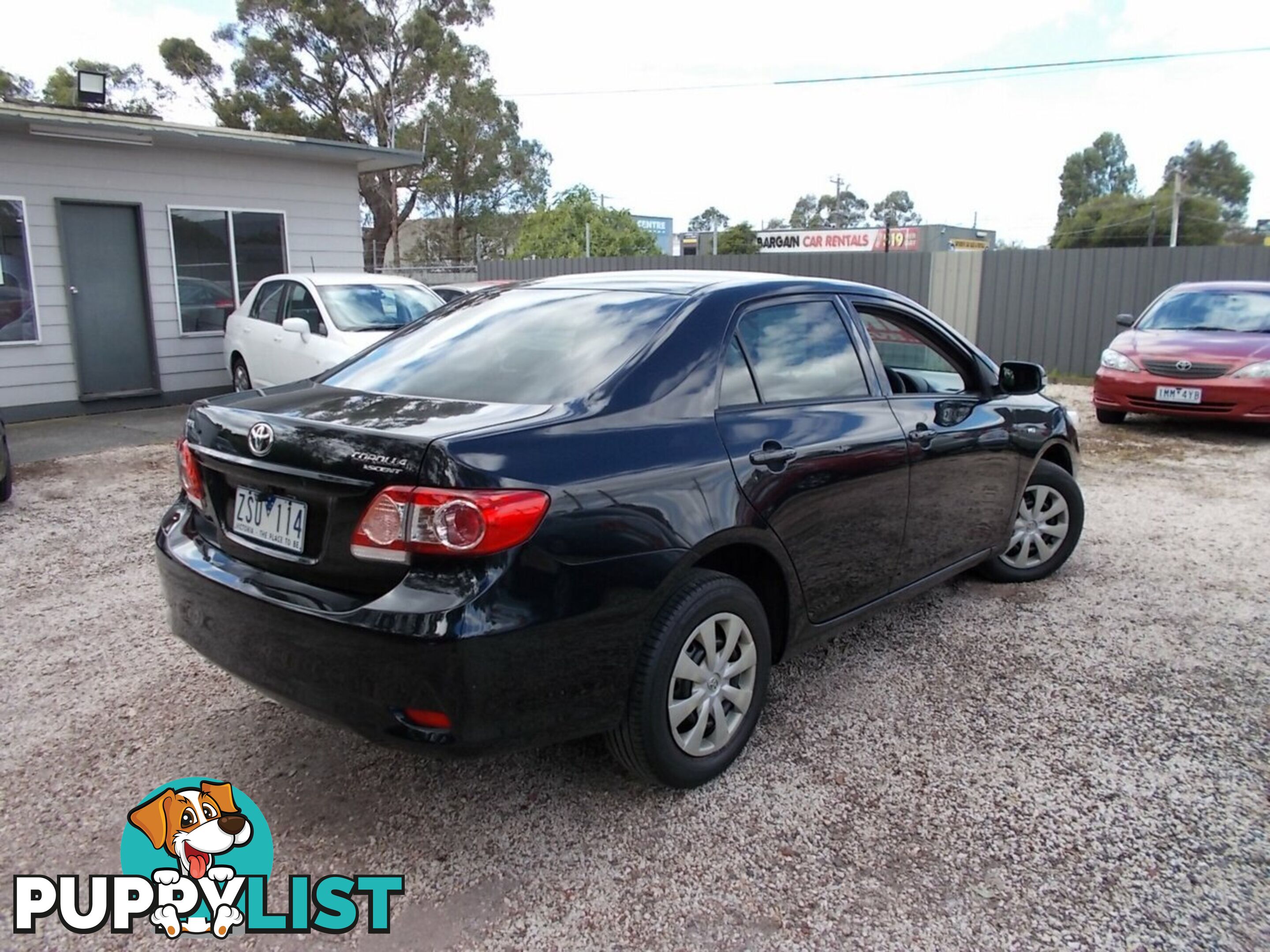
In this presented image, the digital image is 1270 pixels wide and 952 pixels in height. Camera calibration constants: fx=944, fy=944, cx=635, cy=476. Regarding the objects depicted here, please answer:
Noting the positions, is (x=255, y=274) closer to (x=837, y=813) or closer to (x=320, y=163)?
(x=320, y=163)

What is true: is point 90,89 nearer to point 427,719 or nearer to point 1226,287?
point 427,719

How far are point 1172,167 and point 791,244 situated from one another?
105ft

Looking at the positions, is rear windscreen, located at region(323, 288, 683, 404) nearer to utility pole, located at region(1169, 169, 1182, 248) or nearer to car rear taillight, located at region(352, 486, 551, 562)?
car rear taillight, located at region(352, 486, 551, 562)

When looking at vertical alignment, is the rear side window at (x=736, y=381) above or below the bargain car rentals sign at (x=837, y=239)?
below

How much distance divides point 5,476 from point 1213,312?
435 inches

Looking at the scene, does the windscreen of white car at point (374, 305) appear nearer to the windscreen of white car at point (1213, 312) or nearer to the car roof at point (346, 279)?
the car roof at point (346, 279)

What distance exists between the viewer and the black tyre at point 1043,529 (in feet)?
15.8

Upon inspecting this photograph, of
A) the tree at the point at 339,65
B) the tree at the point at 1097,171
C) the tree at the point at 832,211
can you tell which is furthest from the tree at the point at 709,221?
the tree at the point at 339,65

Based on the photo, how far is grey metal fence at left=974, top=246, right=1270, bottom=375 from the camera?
13.7 metres

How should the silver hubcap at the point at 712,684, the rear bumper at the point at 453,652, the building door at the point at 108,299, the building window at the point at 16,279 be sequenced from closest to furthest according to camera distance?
the rear bumper at the point at 453,652 → the silver hubcap at the point at 712,684 → the building window at the point at 16,279 → the building door at the point at 108,299

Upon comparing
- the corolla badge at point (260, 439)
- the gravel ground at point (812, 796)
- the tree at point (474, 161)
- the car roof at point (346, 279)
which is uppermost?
the tree at point (474, 161)

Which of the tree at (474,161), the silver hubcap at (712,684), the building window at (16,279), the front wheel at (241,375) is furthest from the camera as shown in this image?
the tree at (474,161)

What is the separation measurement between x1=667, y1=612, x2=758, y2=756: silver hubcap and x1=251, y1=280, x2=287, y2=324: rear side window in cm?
780

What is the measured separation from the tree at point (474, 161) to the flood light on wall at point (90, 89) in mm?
26800
